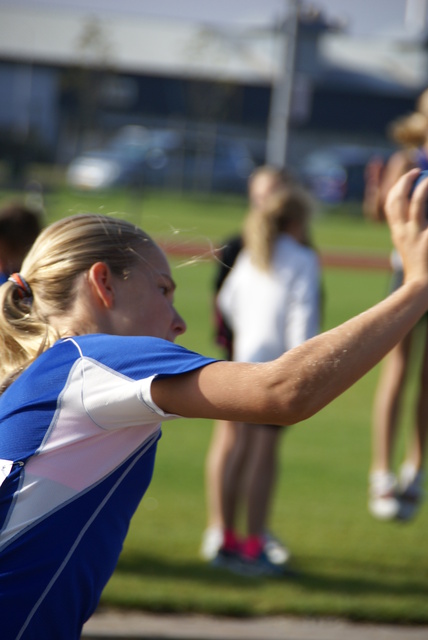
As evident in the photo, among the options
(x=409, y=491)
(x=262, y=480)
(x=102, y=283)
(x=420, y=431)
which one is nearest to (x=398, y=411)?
(x=420, y=431)

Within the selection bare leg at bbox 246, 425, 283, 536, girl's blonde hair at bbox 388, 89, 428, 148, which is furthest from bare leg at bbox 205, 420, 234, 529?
girl's blonde hair at bbox 388, 89, 428, 148

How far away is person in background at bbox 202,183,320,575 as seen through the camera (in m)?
5.12

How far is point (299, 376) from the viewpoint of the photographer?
1740mm

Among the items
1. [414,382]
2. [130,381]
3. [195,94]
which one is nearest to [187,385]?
[130,381]

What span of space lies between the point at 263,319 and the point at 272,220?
0.57 meters

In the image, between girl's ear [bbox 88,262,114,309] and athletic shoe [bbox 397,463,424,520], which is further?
athletic shoe [bbox 397,463,424,520]

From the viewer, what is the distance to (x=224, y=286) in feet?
18.1

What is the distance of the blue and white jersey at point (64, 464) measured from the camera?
1.86m

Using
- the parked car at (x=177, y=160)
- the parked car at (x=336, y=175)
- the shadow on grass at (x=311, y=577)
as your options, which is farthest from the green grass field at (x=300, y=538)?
the parked car at (x=336, y=175)

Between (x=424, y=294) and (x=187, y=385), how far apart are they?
0.52 metres

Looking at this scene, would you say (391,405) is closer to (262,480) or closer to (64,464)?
(262,480)

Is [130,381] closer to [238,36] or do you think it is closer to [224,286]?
[224,286]

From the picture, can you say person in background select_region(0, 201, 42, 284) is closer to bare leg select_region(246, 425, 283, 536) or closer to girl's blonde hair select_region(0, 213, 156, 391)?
bare leg select_region(246, 425, 283, 536)

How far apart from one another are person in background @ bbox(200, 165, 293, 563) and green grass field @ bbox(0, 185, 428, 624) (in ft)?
0.50
